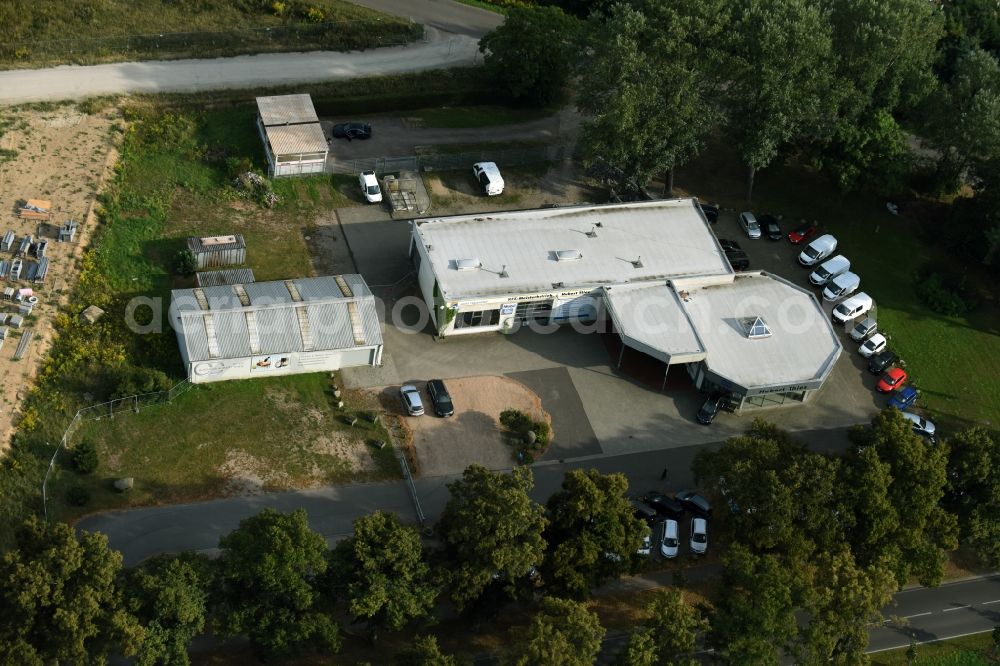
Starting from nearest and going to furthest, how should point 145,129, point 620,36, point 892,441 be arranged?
point 892,441
point 620,36
point 145,129

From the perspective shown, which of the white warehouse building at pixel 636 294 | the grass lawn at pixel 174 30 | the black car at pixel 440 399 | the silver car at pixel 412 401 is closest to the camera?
the silver car at pixel 412 401

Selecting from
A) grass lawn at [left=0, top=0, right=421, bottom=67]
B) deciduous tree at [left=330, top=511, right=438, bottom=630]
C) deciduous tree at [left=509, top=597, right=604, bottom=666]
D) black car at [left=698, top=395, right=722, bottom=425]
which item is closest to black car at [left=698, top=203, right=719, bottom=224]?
black car at [left=698, top=395, right=722, bottom=425]

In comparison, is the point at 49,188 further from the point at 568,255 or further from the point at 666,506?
the point at 666,506

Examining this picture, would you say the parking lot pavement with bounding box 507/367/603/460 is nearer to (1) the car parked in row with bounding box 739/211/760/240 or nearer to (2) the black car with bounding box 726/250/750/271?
(2) the black car with bounding box 726/250/750/271

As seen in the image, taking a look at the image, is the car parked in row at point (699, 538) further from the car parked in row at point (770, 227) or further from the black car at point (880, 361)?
the car parked in row at point (770, 227)

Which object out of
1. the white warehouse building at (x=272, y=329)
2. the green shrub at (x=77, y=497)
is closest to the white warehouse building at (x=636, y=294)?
the white warehouse building at (x=272, y=329)

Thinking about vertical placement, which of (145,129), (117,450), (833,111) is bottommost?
(117,450)

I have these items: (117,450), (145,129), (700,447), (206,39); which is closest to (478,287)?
(700,447)

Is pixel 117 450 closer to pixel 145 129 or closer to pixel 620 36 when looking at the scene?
pixel 145 129
